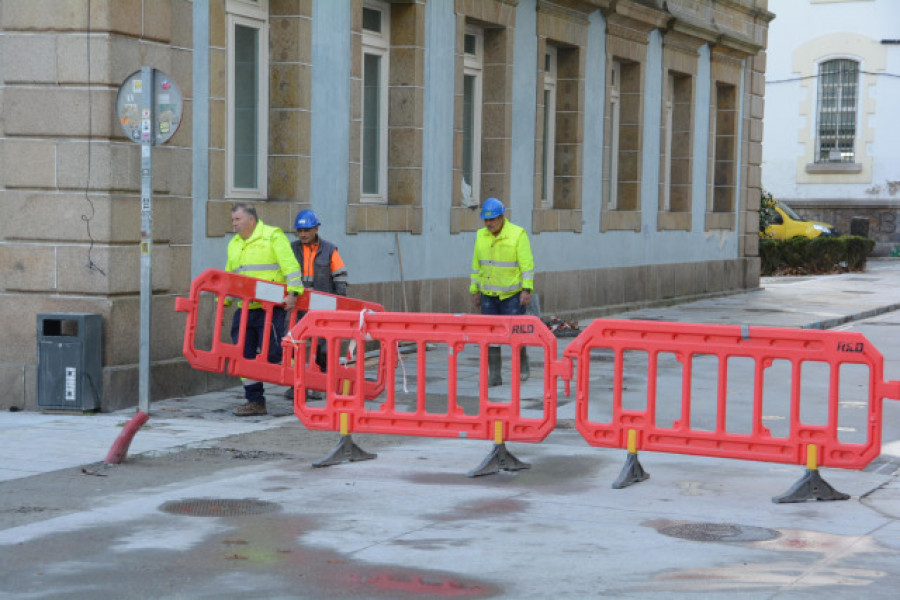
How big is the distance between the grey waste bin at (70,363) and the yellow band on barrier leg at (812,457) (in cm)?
577

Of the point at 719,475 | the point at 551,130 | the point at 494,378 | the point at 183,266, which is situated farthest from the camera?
the point at 551,130

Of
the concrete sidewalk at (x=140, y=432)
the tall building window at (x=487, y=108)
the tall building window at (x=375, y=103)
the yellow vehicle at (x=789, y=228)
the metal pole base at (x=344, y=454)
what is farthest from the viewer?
the yellow vehicle at (x=789, y=228)

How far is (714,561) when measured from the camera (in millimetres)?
7043

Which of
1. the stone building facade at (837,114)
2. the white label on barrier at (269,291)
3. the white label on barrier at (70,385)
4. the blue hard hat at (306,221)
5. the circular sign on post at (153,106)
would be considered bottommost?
the white label on barrier at (70,385)

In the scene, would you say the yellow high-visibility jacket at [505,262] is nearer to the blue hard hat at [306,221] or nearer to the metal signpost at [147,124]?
the blue hard hat at [306,221]

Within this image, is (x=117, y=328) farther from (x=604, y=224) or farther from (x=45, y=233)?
→ (x=604, y=224)

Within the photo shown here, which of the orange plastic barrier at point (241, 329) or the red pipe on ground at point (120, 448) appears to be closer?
the red pipe on ground at point (120, 448)

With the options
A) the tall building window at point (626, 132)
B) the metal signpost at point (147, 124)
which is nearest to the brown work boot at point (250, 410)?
the metal signpost at point (147, 124)

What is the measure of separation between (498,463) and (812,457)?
1.98 metres

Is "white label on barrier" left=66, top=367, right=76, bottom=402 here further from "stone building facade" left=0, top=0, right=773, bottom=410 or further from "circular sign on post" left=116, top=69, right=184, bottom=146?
"circular sign on post" left=116, top=69, right=184, bottom=146

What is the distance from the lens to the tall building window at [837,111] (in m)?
45.7

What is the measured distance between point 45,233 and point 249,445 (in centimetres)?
282

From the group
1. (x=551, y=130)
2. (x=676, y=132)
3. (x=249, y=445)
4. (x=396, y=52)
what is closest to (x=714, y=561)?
(x=249, y=445)

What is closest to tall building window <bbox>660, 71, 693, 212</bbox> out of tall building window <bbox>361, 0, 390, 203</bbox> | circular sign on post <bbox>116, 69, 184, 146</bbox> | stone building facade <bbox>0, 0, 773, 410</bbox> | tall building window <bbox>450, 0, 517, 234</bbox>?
stone building facade <bbox>0, 0, 773, 410</bbox>
